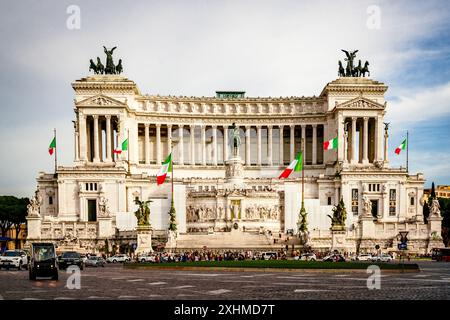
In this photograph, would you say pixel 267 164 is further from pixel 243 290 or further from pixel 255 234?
pixel 243 290

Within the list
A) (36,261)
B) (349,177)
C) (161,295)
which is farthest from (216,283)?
(349,177)

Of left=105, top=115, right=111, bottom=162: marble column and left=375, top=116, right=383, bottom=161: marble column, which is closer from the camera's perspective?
left=105, top=115, right=111, bottom=162: marble column

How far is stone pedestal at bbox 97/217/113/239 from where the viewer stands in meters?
86.8

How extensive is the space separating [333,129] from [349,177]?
56.1ft

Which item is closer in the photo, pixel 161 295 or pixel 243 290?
pixel 161 295

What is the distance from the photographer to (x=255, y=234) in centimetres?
8362

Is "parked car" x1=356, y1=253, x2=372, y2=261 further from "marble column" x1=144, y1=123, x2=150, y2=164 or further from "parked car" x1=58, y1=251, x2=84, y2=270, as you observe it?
"marble column" x1=144, y1=123, x2=150, y2=164

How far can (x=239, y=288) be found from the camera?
1280 inches

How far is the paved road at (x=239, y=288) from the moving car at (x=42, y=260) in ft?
3.13

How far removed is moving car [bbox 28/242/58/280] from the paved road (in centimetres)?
95

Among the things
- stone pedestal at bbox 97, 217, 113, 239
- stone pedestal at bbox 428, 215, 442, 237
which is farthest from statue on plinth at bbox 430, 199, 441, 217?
stone pedestal at bbox 97, 217, 113, 239

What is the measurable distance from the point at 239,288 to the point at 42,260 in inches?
560

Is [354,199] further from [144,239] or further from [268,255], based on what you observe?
[144,239]
